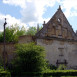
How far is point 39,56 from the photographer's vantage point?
57.3ft

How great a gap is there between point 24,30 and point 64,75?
115 feet

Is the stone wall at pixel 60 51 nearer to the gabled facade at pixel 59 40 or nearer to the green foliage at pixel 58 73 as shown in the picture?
the gabled facade at pixel 59 40

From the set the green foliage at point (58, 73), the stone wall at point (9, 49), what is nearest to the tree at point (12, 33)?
the stone wall at point (9, 49)

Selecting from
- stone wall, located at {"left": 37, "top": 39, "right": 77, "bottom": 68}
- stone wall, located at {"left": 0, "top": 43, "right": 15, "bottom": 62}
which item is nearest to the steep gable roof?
stone wall, located at {"left": 37, "top": 39, "right": 77, "bottom": 68}

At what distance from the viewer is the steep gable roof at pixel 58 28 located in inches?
965

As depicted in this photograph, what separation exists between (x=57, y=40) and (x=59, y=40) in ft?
1.51

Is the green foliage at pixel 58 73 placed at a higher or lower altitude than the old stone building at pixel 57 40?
lower

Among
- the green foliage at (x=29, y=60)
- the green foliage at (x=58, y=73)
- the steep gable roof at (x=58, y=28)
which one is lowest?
the green foliage at (x=58, y=73)

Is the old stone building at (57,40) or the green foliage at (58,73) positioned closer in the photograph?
the green foliage at (58,73)

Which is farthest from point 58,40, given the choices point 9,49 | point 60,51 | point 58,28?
point 9,49

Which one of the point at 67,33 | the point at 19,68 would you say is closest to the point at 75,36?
the point at 67,33

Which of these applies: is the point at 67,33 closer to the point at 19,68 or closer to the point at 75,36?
the point at 75,36

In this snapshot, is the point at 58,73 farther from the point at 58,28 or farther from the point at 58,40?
the point at 58,28

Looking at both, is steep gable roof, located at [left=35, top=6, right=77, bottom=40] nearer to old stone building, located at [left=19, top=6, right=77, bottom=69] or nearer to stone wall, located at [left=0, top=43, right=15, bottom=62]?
old stone building, located at [left=19, top=6, right=77, bottom=69]
